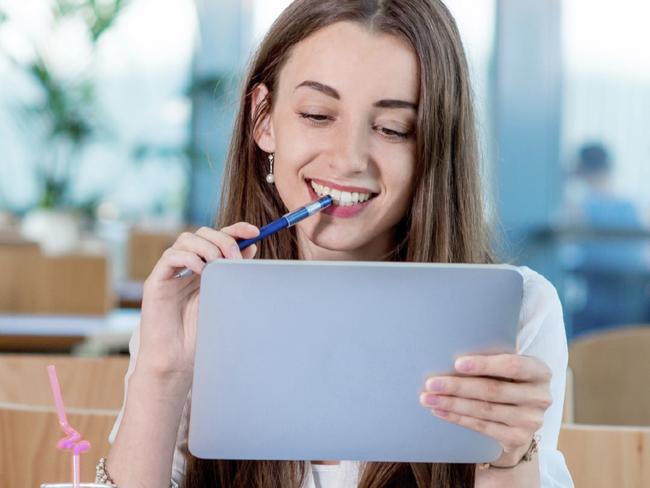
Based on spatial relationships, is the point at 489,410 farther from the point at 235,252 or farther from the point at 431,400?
the point at 235,252

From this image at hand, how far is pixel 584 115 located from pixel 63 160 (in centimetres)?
300

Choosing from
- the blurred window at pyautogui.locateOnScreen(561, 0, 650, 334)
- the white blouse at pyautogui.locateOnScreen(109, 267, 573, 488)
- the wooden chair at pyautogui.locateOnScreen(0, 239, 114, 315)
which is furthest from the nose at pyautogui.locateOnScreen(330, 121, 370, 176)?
the blurred window at pyautogui.locateOnScreen(561, 0, 650, 334)

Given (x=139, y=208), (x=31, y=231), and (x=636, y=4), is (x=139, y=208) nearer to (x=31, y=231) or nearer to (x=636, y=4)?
(x=31, y=231)

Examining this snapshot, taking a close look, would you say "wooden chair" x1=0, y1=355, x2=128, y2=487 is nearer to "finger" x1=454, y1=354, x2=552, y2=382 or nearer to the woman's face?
the woman's face

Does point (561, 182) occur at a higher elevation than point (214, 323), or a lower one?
higher

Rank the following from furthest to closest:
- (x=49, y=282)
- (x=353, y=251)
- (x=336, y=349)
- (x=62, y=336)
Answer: (x=49, y=282) → (x=62, y=336) → (x=353, y=251) → (x=336, y=349)

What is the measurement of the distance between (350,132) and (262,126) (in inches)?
9.9

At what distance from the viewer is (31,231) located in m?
4.88

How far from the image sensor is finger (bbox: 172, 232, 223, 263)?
4.01 ft

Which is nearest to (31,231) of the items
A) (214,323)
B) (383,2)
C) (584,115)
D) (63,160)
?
(63,160)

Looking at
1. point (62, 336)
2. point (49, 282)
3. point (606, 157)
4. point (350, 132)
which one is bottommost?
point (62, 336)

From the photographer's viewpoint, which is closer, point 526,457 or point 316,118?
point 526,457

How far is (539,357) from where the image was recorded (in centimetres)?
144

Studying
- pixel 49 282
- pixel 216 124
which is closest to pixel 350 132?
pixel 49 282
